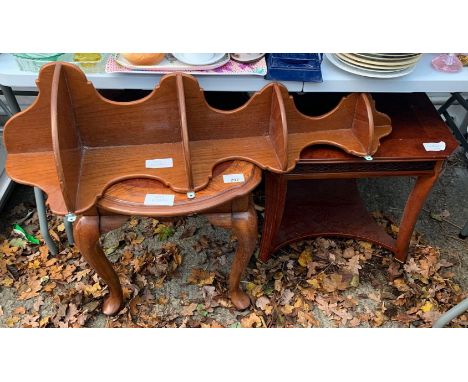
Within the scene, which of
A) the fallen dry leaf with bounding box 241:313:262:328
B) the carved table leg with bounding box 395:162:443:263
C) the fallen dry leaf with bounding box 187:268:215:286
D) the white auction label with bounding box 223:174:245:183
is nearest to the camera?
the white auction label with bounding box 223:174:245:183

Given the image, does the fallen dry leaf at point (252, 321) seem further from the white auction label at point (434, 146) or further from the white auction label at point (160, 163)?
the white auction label at point (434, 146)

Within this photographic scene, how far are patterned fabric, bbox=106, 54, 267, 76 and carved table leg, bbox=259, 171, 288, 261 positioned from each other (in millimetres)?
471

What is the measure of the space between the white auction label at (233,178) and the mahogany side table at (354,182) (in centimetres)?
32

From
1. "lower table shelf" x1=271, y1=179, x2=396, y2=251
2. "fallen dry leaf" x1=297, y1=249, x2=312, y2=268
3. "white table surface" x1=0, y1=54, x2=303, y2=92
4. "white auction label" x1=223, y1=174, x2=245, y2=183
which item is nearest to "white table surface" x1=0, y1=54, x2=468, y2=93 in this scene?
"white table surface" x1=0, y1=54, x2=303, y2=92

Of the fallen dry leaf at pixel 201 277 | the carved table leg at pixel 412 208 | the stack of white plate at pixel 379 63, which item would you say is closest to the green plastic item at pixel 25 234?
the fallen dry leaf at pixel 201 277

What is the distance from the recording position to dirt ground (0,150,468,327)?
2.16 m

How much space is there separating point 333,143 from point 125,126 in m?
0.84

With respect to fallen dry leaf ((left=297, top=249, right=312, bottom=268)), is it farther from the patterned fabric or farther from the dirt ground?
the patterned fabric

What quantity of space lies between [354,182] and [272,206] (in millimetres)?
900

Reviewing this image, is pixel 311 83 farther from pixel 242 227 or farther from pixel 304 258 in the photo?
pixel 304 258

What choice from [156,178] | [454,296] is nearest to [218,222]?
[156,178]

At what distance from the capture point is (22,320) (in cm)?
212

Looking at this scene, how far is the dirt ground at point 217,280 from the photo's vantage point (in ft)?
7.10

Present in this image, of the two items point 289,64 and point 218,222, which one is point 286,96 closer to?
point 289,64
